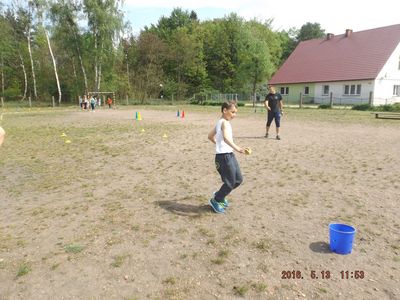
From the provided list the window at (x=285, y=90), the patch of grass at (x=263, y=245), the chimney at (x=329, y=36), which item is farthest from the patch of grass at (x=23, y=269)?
the chimney at (x=329, y=36)

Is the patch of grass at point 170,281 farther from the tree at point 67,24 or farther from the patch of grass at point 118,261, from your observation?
the tree at point 67,24

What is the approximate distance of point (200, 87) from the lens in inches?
2244

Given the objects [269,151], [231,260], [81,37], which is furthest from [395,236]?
[81,37]

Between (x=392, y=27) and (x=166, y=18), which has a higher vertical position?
(x=166, y=18)

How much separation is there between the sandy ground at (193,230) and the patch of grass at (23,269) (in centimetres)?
2

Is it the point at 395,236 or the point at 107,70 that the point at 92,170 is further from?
the point at 107,70

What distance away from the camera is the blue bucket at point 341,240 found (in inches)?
146

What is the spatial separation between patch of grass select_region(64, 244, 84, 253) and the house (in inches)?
1240

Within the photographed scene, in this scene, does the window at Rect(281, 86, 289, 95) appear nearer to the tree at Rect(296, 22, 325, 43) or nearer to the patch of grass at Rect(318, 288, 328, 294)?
the tree at Rect(296, 22, 325, 43)

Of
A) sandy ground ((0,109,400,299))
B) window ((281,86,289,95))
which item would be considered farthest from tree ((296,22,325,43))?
sandy ground ((0,109,400,299))

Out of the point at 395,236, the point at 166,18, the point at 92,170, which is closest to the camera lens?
the point at 395,236

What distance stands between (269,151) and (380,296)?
A: 6.82 metres

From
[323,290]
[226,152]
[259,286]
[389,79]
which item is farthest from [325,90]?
[259,286]

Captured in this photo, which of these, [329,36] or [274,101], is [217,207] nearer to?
[274,101]
